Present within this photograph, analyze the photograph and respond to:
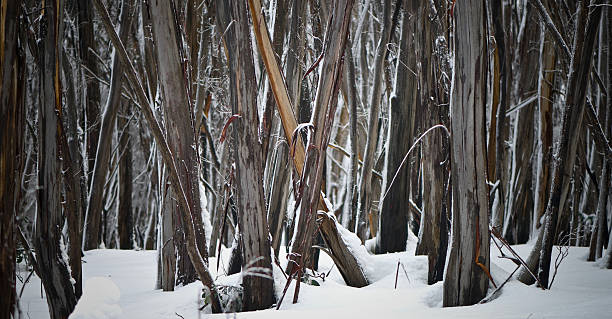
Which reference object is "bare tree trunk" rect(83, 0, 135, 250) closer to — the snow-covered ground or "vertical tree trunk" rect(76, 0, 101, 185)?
"vertical tree trunk" rect(76, 0, 101, 185)

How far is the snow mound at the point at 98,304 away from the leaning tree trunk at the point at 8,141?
1.49 feet

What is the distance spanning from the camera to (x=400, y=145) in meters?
4.22

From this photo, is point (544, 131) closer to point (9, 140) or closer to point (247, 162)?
point (247, 162)

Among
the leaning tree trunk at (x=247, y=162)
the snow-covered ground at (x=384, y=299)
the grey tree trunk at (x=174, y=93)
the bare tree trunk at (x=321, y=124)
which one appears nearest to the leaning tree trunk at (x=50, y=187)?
the snow-covered ground at (x=384, y=299)

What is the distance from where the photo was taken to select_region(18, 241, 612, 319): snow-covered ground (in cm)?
193

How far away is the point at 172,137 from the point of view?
2.46 meters

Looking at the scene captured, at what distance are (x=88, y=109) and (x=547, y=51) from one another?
5793mm

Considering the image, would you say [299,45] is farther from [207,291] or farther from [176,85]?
[207,291]

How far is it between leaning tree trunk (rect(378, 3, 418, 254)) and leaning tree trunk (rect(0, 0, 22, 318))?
3084mm

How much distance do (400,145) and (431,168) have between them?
966mm

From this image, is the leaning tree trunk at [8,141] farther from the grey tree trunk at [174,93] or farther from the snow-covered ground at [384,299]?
the grey tree trunk at [174,93]

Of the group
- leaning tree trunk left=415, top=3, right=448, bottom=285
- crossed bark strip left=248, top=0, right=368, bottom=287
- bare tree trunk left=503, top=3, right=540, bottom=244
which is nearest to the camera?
crossed bark strip left=248, top=0, right=368, bottom=287

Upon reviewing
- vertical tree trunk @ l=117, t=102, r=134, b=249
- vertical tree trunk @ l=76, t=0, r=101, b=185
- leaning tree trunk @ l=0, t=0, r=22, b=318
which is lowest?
vertical tree trunk @ l=117, t=102, r=134, b=249

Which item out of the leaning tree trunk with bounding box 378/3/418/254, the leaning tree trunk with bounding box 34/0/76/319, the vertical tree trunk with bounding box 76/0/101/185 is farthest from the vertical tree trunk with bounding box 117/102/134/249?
the leaning tree trunk with bounding box 34/0/76/319
